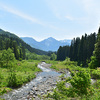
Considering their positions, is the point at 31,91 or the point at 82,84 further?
the point at 31,91

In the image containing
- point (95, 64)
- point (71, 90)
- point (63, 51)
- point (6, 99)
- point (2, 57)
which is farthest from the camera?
point (63, 51)

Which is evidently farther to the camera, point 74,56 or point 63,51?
point 63,51

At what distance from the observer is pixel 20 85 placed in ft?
61.3

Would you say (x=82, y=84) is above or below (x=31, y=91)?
above

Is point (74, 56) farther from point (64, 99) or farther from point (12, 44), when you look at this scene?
point (64, 99)

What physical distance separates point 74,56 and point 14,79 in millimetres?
55688

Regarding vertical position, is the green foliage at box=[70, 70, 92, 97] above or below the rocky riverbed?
above

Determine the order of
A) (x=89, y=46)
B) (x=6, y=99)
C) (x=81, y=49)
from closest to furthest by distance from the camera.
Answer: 1. (x=6, y=99)
2. (x=89, y=46)
3. (x=81, y=49)

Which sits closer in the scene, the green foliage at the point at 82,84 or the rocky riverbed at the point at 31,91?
the green foliage at the point at 82,84

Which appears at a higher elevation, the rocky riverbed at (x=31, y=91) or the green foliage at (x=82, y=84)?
the green foliage at (x=82, y=84)

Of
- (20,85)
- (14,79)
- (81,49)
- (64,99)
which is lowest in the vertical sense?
(20,85)

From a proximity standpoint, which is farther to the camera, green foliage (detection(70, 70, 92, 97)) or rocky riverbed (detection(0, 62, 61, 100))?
rocky riverbed (detection(0, 62, 61, 100))

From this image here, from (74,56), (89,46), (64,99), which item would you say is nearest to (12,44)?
(74,56)

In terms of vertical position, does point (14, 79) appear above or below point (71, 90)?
below
